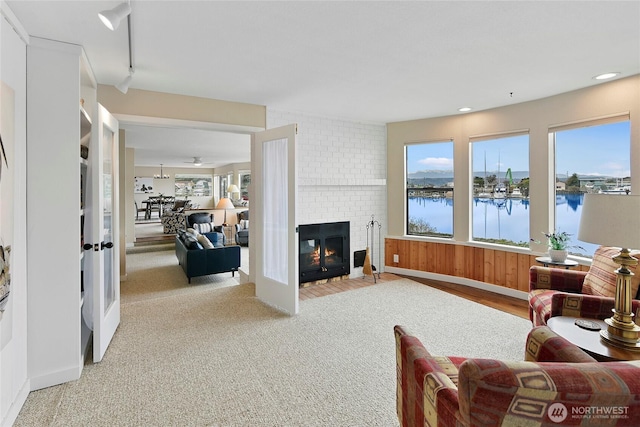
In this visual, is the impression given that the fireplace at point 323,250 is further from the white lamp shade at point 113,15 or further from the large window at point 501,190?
the white lamp shade at point 113,15

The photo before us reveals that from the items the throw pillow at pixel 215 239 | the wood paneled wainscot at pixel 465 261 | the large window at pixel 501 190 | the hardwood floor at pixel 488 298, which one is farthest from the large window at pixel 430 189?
the throw pillow at pixel 215 239

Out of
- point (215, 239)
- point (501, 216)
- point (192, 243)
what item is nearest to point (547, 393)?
point (501, 216)

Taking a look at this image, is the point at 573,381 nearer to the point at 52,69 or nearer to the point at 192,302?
the point at 52,69

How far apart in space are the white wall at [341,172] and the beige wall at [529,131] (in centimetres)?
25

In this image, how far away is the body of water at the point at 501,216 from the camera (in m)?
3.93

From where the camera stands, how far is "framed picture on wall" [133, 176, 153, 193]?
14031 millimetres

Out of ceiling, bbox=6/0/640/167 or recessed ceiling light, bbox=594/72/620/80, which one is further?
recessed ceiling light, bbox=594/72/620/80

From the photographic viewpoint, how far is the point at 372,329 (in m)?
3.23

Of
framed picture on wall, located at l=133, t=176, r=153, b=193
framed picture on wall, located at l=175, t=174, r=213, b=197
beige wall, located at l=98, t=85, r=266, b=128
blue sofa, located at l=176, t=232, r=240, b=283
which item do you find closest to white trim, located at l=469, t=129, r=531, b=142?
beige wall, located at l=98, t=85, r=266, b=128

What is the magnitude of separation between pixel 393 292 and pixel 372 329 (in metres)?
1.31

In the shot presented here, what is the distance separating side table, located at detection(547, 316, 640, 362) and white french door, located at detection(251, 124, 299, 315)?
2.29 m

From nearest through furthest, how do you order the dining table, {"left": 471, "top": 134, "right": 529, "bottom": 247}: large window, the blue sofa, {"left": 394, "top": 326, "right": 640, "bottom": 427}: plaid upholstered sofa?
{"left": 394, "top": 326, "right": 640, "bottom": 427}: plaid upholstered sofa, {"left": 471, "top": 134, "right": 529, "bottom": 247}: large window, the blue sofa, the dining table

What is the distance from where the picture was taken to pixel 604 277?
2654 millimetres

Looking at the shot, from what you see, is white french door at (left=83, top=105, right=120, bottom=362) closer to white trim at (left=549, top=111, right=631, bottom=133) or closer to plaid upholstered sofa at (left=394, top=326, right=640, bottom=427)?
plaid upholstered sofa at (left=394, top=326, right=640, bottom=427)
